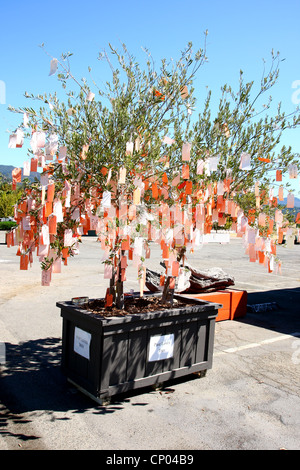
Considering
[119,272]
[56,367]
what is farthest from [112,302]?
[56,367]

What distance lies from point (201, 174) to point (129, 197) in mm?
848

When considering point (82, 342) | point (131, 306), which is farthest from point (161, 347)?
point (82, 342)

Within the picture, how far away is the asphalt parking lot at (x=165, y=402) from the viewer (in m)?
3.53

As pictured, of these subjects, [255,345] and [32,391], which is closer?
[32,391]

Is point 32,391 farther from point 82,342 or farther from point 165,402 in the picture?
point 165,402

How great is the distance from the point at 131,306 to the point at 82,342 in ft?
2.96

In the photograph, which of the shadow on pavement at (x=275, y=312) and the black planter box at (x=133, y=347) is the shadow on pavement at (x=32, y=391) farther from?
the shadow on pavement at (x=275, y=312)

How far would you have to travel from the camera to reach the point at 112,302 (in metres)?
4.76

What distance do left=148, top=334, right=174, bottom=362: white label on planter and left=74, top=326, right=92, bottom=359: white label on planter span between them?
0.72m

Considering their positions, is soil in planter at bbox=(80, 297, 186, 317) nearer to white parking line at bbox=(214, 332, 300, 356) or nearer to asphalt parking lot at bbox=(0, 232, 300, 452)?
asphalt parking lot at bbox=(0, 232, 300, 452)

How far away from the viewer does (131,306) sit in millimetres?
5016

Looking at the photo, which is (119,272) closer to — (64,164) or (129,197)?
(129,197)
